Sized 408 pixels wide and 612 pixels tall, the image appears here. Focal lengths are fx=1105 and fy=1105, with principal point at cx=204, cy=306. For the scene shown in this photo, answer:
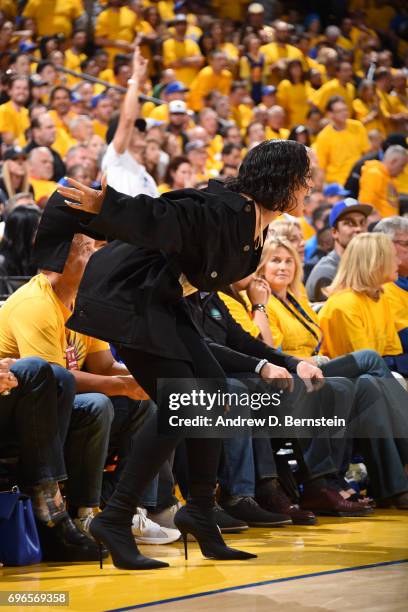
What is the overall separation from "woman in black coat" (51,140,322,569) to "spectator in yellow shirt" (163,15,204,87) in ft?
38.0

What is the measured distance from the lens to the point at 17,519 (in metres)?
3.76

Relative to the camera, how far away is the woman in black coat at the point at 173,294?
11.3ft

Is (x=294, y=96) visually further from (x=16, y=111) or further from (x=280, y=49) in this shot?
(x=16, y=111)

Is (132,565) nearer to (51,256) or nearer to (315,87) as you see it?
(51,256)

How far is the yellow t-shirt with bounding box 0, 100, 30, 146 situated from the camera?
438 inches

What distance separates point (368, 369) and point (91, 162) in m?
4.78

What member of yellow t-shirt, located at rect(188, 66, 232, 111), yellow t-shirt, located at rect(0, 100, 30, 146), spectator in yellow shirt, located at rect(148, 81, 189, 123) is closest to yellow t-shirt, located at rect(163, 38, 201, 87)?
yellow t-shirt, located at rect(188, 66, 232, 111)

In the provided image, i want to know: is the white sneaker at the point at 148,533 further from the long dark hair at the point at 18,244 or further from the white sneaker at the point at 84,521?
the long dark hair at the point at 18,244

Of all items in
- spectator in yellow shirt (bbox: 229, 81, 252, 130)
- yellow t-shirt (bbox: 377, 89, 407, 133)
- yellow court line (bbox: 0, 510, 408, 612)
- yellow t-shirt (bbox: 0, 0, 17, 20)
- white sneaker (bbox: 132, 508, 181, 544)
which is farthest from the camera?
yellow t-shirt (bbox: 377, 89, 407, 133)

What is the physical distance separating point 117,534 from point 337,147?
10237 millimetres

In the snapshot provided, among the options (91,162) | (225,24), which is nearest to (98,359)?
(91,162)

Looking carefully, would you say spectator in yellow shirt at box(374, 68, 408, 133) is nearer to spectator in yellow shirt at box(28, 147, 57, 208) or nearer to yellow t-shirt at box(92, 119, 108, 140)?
yellow t-shirt at box(92, 119, 108, 140)

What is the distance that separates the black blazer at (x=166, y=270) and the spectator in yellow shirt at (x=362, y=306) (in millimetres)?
2215

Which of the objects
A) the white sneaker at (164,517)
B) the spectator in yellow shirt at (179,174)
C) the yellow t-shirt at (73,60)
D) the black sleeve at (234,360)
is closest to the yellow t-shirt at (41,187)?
the spectator in yellow shirt at (179,174)
